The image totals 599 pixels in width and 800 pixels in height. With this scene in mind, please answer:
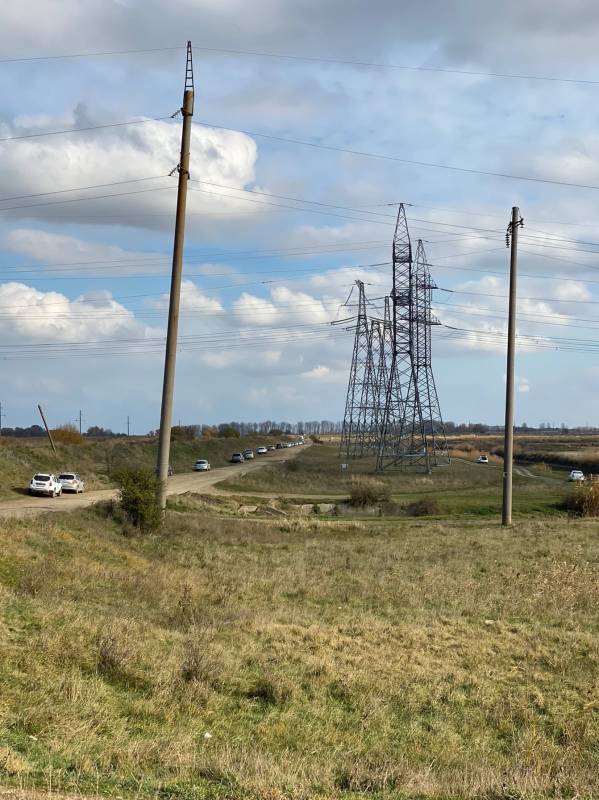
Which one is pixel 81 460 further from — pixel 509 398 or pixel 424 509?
pixel 509 398

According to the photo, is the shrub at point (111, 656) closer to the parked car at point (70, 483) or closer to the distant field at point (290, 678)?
the distant field at point (290, 678)

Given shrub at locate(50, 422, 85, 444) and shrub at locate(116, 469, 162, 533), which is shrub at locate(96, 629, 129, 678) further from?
shrub at locate(50, 422, 85, 444)

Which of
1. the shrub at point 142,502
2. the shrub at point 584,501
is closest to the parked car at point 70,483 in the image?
the shrub at point 142,502

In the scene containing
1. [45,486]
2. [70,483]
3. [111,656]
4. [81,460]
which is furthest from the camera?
[81,460]

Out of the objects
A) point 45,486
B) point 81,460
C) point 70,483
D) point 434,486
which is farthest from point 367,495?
point 81,460

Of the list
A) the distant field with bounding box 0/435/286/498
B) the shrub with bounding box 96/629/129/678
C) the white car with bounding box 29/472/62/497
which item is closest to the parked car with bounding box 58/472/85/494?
the distant field with bounding box 0/435/286/498

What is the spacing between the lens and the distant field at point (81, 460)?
55906 mm

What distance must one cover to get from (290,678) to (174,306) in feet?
62.6

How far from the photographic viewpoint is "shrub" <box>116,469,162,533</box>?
30484 millimetres

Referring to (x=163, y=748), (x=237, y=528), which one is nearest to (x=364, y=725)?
(x=163, y=748)

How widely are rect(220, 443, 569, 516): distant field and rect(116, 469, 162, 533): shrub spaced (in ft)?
82.5

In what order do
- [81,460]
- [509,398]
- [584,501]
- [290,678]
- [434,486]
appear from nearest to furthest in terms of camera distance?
1. [290,678]
2. [509,398]
3. [584,501]
4. [434,486]
5. [81,460]

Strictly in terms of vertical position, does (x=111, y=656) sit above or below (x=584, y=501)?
below

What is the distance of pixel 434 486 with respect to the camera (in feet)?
227
